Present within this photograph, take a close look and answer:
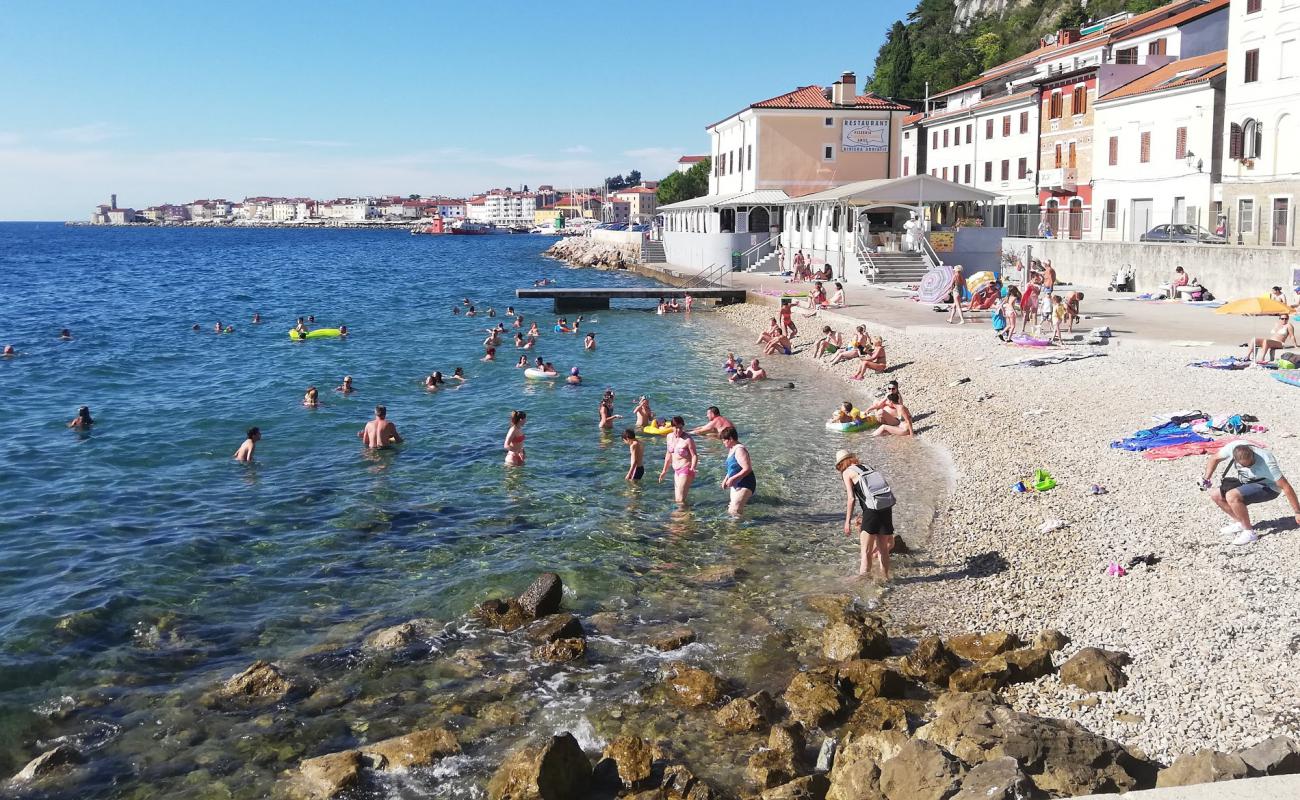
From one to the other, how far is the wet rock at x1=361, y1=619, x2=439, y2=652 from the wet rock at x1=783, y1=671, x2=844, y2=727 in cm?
381

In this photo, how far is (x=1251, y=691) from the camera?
8.23 meters

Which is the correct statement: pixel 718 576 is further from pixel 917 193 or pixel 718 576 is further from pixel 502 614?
pixel 917 193

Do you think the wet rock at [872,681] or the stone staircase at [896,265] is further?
the stone staircase at [896,265]

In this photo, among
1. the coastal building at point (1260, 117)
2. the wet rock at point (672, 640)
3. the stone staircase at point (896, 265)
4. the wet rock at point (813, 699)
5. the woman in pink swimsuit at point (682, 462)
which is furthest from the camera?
the stone staircase at point (896, 265)

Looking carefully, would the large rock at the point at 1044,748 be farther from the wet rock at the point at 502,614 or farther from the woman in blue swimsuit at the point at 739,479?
the woman in blue swimsuit at the point at 739,479

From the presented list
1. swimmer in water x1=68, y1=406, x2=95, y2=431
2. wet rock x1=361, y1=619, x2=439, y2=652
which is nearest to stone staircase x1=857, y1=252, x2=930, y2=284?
swimmer in water x1=68, y1=406, x2=95, y2=431

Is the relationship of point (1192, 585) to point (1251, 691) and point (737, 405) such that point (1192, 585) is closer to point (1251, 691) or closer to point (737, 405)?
point (1251, 691)

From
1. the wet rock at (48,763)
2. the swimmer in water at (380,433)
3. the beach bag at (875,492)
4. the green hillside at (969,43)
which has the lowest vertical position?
the wet rock at (48,763)

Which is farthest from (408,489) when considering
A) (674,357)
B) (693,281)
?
(693,281)

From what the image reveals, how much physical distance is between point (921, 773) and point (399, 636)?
566 centimetres

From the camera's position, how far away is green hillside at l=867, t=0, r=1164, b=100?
263 feet

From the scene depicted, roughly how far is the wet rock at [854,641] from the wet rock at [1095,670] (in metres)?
1.66

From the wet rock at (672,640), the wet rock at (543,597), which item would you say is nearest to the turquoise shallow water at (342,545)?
the wet rock at (672,640)

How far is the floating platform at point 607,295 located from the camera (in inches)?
1741
